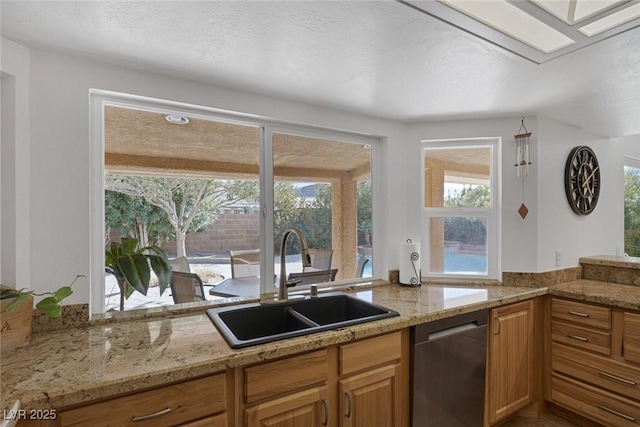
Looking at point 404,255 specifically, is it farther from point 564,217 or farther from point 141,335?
point 141,335

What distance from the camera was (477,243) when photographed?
8.20 feet

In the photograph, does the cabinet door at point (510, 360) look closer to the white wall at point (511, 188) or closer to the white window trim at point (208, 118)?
the white wall at point (511, 188)

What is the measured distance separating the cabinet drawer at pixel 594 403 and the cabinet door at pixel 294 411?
6.04 ft

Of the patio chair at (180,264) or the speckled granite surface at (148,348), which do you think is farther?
the patio chair at (180,264)

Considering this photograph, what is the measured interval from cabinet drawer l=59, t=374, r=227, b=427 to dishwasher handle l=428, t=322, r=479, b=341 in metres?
1.12

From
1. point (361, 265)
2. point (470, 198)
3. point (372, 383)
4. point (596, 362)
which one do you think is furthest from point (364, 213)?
point (596, 362)

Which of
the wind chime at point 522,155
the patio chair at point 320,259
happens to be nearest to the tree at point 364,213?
the patio chair at point 320,259

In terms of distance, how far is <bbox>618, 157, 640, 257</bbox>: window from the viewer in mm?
3252

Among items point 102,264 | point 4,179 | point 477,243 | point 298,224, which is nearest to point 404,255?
point 477,243

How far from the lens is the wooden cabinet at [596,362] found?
1.89 metres

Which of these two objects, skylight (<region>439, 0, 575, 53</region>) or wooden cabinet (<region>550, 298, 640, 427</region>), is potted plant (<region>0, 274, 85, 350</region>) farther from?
wooden cabinet (<region>550, 298, 640, 427</region>)

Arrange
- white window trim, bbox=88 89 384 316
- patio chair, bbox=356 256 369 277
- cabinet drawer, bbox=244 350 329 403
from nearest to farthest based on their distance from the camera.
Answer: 1. cabinet drawer, bbox=244 350 329 403
2. white window trim, bbox=88 89 384 316
3. patio chair, bbox=356 256 369 277

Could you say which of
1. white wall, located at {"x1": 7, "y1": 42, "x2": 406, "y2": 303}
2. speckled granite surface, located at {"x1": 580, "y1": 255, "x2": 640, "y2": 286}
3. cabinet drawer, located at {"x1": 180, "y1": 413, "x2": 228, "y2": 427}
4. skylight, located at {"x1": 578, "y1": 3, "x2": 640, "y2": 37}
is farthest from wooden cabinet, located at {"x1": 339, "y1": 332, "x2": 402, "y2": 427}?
speckled granite surface, located at {"x1": 580, "y1": 255, "x2": 640, "y2": 286}

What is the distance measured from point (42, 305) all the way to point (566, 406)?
3107 millimetres
